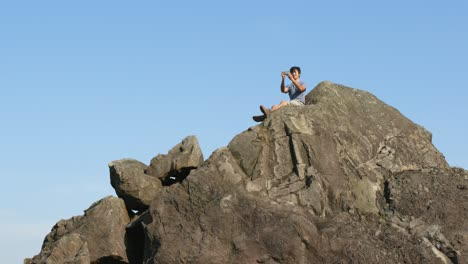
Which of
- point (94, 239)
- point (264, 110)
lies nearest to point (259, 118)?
point (264, 110)

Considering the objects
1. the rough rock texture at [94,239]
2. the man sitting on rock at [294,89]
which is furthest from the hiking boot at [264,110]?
the rough rock texture at [94,239]

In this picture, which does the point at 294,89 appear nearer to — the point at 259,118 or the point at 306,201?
the point at 259,118

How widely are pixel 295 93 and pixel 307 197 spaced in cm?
532

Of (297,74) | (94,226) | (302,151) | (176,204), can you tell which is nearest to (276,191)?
(302,151)

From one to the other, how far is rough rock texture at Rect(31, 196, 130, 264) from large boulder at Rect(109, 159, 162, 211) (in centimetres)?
Result: 46

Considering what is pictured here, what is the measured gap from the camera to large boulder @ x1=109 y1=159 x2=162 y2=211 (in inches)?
A: 1102

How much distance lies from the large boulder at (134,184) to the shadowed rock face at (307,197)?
0.13 feet

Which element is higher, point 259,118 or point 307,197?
point 259,118

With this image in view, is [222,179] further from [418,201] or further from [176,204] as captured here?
[418,201]

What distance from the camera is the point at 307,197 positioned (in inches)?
968

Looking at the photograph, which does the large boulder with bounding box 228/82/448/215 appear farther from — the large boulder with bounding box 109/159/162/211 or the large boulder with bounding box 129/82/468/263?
the large boulder with bounding box 109/159/162/211

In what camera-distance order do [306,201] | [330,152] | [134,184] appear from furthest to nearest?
1. [134,184]
2. [330,152]
3. [306,201]

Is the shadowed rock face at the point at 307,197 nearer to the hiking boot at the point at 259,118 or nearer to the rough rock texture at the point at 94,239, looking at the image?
the rough rock texture at the point at 94,239

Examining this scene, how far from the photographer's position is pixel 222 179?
83.0 feet
